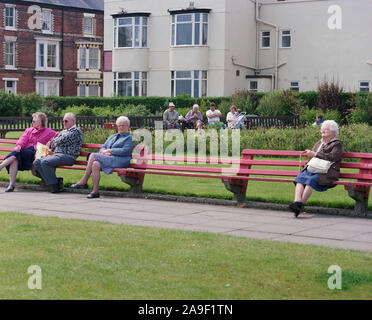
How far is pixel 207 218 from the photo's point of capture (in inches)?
416

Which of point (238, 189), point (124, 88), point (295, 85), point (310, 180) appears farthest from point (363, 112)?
point (124, 88)

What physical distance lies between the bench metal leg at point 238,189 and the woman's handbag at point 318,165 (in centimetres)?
143

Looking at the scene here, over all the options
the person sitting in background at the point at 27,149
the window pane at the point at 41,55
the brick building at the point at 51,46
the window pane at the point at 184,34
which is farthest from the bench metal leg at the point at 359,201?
the window pane at the point at 41,55

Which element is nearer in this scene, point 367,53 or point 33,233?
point 33,233

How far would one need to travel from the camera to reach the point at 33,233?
8.63 metres

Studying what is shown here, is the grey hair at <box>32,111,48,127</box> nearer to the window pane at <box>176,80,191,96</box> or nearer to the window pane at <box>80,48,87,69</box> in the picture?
the window pane at <box>176,80,191,96</box>

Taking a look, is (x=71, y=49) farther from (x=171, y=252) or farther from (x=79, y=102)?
(x=171, y=252)

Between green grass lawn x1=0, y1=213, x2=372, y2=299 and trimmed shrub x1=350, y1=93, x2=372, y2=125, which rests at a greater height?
trimmed shrub x1=350, y1=93, x2=372, y2=125

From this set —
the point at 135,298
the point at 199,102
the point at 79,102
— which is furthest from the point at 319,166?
the point at 79,102

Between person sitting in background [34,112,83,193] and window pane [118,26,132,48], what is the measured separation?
113ft

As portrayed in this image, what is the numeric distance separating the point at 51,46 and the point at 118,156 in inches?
1886

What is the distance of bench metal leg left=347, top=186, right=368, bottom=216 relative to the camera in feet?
35.7

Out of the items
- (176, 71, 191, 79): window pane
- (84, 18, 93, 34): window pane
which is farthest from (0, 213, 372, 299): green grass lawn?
(84, 18, 93, 34): window pane

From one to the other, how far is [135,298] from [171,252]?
1734 millimetres
